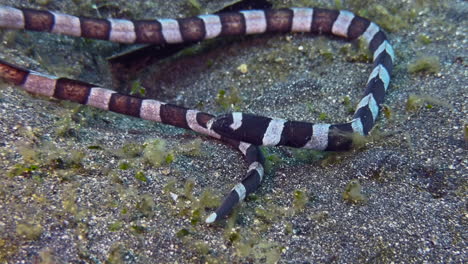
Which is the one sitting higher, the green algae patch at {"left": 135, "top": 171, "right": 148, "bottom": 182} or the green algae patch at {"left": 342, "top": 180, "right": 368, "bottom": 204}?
the green algae patch at {"left": 135, "top": 171, "right": 148, "bottom": 182}

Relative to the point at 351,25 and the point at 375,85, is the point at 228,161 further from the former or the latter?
the point at 351,25

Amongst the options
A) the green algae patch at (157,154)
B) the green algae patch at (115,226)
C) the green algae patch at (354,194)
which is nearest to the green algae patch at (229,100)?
the green algae patch at (157,154)

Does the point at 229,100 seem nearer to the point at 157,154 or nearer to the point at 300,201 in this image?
the point at 157,154

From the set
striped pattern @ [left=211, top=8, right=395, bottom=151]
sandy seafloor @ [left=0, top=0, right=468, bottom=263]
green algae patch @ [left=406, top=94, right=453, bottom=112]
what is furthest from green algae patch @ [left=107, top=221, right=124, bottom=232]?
green algae patch @ [left=406, top=94, right=453, bottom=112]

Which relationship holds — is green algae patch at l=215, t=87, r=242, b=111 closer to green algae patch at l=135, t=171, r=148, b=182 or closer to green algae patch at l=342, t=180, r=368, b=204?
green algae patch at l=135, t=171, r=148, b=182

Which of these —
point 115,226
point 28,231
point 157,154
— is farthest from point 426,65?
point 28,231

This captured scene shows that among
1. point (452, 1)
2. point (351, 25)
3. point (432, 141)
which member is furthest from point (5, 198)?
point (452, 1)

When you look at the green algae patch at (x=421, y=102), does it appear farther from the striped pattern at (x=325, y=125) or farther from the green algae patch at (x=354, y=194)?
the green algae patch at (x=354, y=194)
